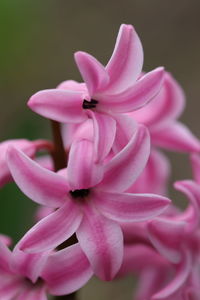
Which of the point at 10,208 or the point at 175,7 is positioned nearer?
the point at 10,208

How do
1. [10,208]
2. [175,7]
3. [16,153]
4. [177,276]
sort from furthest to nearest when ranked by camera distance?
[175,7] → [10,208] → [177,276] → [16,153]

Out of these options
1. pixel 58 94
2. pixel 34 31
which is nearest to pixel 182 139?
pixel 58 94

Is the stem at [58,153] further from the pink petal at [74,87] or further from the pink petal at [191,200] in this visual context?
the pink petal at [191,200]

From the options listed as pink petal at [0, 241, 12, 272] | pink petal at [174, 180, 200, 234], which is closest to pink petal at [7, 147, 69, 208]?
pink petal at [0, 241, 12, 272]

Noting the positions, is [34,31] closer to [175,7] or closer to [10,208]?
[175,7]

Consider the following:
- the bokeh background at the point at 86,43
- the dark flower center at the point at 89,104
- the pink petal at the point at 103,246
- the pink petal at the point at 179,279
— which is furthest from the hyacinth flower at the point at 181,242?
the bokeh background at the point at 86,43

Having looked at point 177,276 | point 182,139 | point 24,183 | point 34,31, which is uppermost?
point 24,183

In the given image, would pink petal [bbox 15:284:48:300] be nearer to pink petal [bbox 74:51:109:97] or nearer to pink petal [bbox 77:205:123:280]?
pink petal [bbox 77:205:123:280]

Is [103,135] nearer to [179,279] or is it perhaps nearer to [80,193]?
[80,193]
